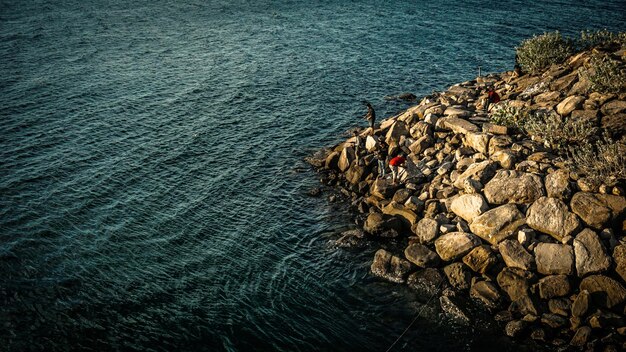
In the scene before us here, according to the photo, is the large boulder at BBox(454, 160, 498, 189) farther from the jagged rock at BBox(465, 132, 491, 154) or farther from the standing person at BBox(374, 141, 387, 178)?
the standing person at BBox(374, 141, 387, 178)

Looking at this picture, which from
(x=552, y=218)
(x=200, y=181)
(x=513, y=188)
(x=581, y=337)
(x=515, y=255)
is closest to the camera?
(x=581, y=337)

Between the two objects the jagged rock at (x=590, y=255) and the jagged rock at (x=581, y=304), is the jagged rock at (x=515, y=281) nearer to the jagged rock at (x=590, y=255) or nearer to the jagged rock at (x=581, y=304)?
the jagged rock at (x=581, y=304)

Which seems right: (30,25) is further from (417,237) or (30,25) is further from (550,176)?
(550,176)

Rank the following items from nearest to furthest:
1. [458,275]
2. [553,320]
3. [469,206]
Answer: [553,320] → [458,275] → [469,206]

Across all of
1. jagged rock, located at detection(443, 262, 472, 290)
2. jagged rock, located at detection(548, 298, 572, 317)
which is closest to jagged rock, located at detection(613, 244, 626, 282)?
jagged rock, located at detection(548, 298, 572, 317)

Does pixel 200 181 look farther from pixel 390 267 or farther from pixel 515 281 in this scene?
pixel 515 281

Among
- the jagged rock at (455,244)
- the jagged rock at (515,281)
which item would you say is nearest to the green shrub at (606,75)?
the jagged rock at (455,244)

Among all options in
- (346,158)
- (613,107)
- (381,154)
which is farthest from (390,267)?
(613,107)
